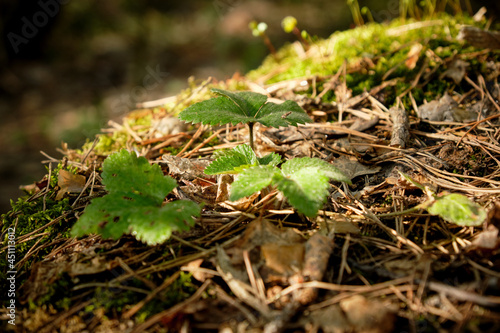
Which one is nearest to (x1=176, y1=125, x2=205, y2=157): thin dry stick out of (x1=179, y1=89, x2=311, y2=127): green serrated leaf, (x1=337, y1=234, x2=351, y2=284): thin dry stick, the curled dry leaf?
(x1=179, y1=89, x2=311, y2=127): green serrated leaf

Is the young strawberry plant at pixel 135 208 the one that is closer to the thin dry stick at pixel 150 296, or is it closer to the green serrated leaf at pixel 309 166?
the thin dry stick at pixel 150 296

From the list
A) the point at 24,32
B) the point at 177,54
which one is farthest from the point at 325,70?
the point at 24,32

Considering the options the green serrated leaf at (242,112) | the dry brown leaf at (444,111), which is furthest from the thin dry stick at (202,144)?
the dry brown leaf at (444,111)

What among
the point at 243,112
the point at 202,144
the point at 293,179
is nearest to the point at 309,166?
the point at 293,179

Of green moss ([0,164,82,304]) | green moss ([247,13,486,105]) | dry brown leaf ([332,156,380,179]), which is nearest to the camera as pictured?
green moss ([0,164,82,304])

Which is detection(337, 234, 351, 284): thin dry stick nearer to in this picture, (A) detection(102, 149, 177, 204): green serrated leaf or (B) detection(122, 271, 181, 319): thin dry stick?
(B) detection(122, 271, 181, 319): thin dry stick

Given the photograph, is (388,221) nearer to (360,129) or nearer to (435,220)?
(435,220)
